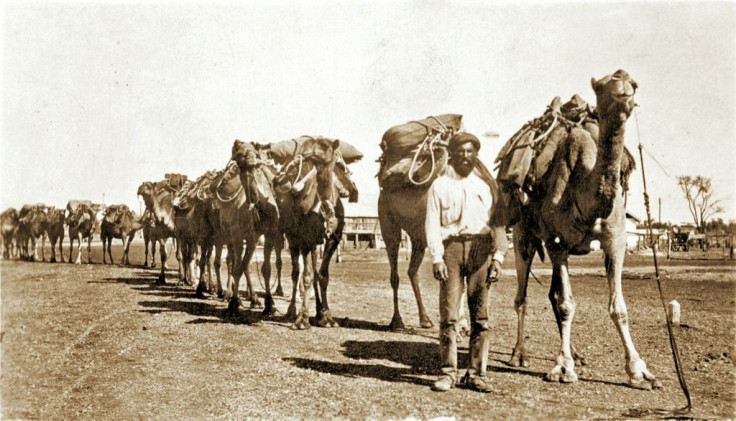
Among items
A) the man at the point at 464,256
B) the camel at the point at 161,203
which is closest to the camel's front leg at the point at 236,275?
the man at the point at 464,256

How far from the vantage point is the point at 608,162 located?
21.3ft

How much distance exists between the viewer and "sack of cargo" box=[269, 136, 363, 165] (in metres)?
12.1

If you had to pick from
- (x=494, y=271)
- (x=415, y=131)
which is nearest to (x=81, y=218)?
(x=415, y=131)

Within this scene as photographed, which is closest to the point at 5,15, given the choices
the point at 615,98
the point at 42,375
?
the point at 42,375

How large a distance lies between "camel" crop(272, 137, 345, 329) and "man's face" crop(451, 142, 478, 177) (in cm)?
421

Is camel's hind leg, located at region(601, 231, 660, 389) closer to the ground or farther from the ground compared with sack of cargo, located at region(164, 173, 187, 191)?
closer to the ground

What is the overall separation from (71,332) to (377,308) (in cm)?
672

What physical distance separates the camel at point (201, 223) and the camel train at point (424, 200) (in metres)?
0.04

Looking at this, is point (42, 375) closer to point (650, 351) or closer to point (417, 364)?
point (417, 364)

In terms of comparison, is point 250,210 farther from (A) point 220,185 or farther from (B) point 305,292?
(B) point 305,292

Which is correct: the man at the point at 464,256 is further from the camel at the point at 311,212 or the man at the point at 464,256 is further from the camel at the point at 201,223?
the camel at the point at 201,223

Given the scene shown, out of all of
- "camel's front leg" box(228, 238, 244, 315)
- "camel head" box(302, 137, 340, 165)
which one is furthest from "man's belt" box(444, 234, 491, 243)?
"camel's front leg" box(228, 238, 244, 315)

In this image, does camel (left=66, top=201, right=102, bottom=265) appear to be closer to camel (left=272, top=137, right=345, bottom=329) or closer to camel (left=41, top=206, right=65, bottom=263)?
camel (left=41, top=206, right=65, bottom=263)

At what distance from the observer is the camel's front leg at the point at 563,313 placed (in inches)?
267
